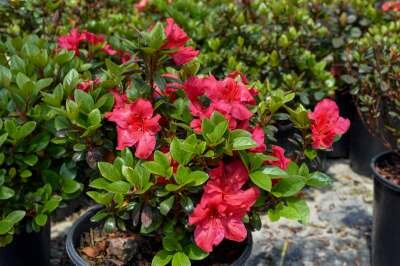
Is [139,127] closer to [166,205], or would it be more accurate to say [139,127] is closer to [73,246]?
[166,205]

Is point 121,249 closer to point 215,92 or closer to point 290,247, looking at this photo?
point 215,92

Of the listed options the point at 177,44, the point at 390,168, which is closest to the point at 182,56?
the point at 177,44

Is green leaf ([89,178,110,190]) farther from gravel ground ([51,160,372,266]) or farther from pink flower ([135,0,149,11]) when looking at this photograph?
pink flower ([135,0,149,11])

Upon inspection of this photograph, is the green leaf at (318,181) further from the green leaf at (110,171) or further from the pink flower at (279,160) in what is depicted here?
the green leaf at (110,171)

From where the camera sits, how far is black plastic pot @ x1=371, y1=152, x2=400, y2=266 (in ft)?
7.53

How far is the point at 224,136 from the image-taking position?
5.17 feet

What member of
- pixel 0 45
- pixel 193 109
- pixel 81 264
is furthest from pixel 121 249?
pixel 0 45

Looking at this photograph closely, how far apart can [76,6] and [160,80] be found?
165 cm

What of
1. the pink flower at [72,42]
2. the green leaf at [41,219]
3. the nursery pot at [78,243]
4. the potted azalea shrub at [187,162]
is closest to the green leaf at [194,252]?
the potted azalea shrub at [187,162]

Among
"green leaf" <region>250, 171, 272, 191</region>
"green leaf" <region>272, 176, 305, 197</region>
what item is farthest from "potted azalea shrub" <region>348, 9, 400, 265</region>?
"green leaf" <region>250, 171, 272, 191</region>

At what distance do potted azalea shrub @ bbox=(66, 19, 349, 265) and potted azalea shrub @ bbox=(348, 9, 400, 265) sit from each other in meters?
0.70

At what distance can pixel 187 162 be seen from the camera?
5.11ft

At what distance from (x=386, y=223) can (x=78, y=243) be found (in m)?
1.34

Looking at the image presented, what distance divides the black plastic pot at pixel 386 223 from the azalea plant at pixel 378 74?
0.28 meters
